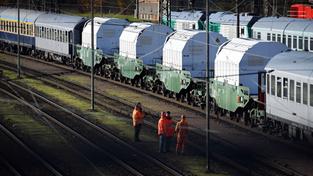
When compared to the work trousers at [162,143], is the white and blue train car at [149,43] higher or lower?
higher

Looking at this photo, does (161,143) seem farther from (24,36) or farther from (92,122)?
(24,36)

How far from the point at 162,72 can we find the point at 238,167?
67.9ft

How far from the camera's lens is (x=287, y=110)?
33.1 meters

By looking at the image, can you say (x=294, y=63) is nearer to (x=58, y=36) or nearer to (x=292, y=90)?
(x=292, y=90)

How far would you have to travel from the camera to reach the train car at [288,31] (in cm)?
4886

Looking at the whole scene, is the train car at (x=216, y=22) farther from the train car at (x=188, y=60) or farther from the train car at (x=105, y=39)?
the train car at (x=188, y=60)

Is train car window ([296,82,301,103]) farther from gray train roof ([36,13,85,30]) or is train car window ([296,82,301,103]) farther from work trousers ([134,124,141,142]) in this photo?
gray train roof ([36,13,85,30])

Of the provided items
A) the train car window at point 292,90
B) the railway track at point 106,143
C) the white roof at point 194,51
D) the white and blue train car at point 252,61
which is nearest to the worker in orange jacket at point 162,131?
the railway track at point 106,143

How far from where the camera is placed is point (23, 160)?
30562 millimetres

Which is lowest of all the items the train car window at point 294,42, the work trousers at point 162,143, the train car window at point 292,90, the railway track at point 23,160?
the railway track at point 23,160

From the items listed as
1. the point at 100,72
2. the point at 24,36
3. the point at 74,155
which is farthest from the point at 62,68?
the point at 74,155

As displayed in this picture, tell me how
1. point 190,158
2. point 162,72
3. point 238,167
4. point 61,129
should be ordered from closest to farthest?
point 238,167 < point 190,158 < point 61,129 < point 162,72

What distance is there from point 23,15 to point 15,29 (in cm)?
164

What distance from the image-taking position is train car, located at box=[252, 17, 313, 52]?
4886cm
